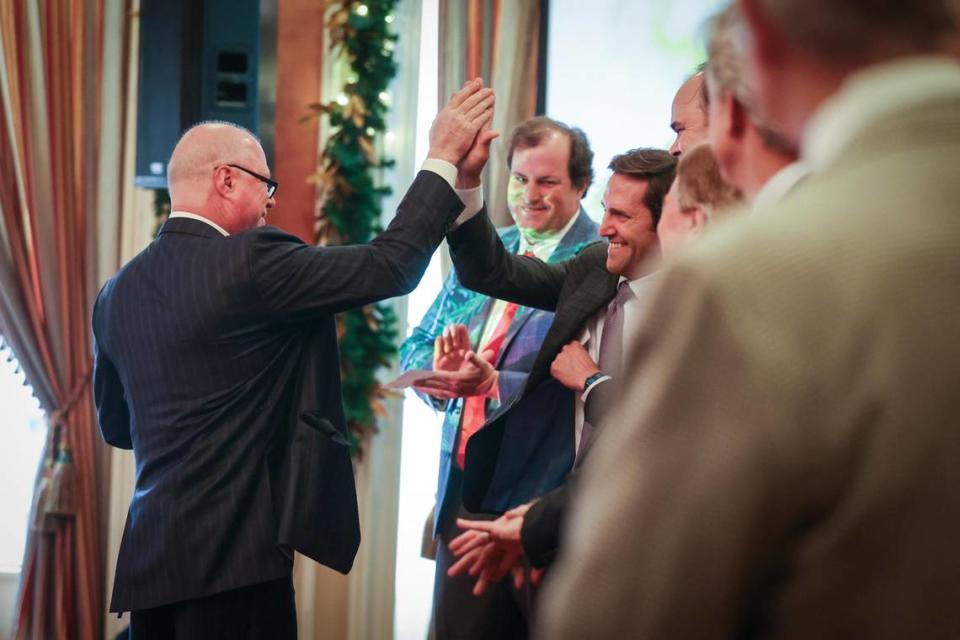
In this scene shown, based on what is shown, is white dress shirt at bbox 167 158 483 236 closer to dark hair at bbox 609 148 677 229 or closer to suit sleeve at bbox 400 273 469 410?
dark hair at bbox 609 148 677 229

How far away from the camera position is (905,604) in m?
0.67

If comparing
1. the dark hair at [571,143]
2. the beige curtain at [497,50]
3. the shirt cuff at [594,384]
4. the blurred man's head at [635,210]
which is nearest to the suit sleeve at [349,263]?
the blurred man's head at [635,210]

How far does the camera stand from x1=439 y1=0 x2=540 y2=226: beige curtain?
414cm

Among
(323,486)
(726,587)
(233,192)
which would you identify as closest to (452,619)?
(323,486)

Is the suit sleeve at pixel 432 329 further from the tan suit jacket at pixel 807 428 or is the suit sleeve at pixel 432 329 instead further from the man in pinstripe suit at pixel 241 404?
the tan suit jacket at pixel 807 428

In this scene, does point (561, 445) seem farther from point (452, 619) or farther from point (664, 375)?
point (664, 375)

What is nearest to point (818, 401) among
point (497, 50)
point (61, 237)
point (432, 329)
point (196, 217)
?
point (196, 217)

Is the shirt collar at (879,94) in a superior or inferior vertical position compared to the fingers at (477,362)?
superior

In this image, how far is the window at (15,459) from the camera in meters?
4.22

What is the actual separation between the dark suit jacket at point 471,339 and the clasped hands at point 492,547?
40cm

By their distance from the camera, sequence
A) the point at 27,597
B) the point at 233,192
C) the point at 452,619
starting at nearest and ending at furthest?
1. the point at 233,192
2. the point at 452,619
3. the point at 27,597

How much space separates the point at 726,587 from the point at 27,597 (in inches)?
151

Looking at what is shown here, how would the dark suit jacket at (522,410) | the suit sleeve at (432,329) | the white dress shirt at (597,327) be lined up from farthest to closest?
the suit sleeve at (432,329), the dark suit jacket at (522,410), the white dress shirt at (597,327)

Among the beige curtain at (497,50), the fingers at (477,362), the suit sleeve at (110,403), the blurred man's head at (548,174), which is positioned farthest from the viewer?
the beige curtain at (497,50)
